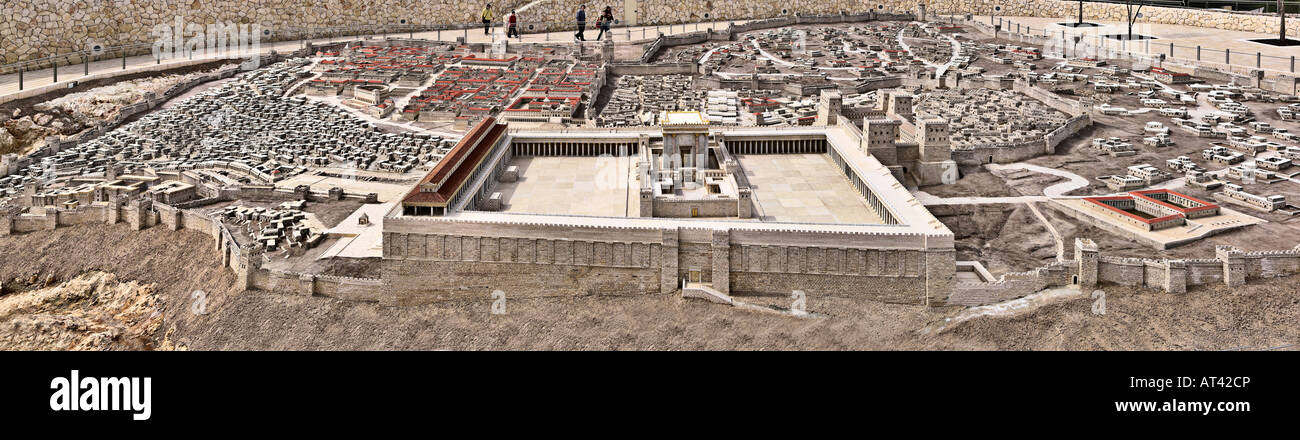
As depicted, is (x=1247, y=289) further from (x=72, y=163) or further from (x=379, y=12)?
(x=379, y=12)

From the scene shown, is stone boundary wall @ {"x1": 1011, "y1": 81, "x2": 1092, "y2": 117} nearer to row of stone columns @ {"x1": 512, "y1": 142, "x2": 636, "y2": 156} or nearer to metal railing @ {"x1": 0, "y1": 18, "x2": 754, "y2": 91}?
row of stone columns @ {"x1": 512, "y1": 142, "x2": 636, "y2": 156}

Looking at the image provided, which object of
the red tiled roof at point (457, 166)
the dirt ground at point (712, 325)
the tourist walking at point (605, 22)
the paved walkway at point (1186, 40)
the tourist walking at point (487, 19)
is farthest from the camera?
the tourist walking at point (487, 19)

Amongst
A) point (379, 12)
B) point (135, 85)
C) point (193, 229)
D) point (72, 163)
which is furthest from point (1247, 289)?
point (379, 12)

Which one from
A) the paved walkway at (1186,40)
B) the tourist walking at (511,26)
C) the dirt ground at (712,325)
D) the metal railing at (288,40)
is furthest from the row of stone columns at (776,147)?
the tourist walking at (511,26)

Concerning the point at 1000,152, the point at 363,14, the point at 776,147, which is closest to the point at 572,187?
the point at 776,147

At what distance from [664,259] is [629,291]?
2.42 meters

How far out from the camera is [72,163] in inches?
3012

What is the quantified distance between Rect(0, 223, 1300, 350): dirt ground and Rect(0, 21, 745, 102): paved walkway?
55388 millimetres

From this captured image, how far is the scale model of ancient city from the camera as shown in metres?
51.3

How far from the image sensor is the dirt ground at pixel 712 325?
49531 millimetres

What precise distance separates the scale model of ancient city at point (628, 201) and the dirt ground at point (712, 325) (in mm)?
151

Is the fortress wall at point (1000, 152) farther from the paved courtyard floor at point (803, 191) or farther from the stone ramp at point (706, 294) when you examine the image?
the stone ramp at point (706, 294)

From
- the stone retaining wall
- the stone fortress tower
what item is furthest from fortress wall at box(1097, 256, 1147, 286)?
Result: the stone retaining wall

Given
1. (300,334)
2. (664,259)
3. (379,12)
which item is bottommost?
(300,334)
